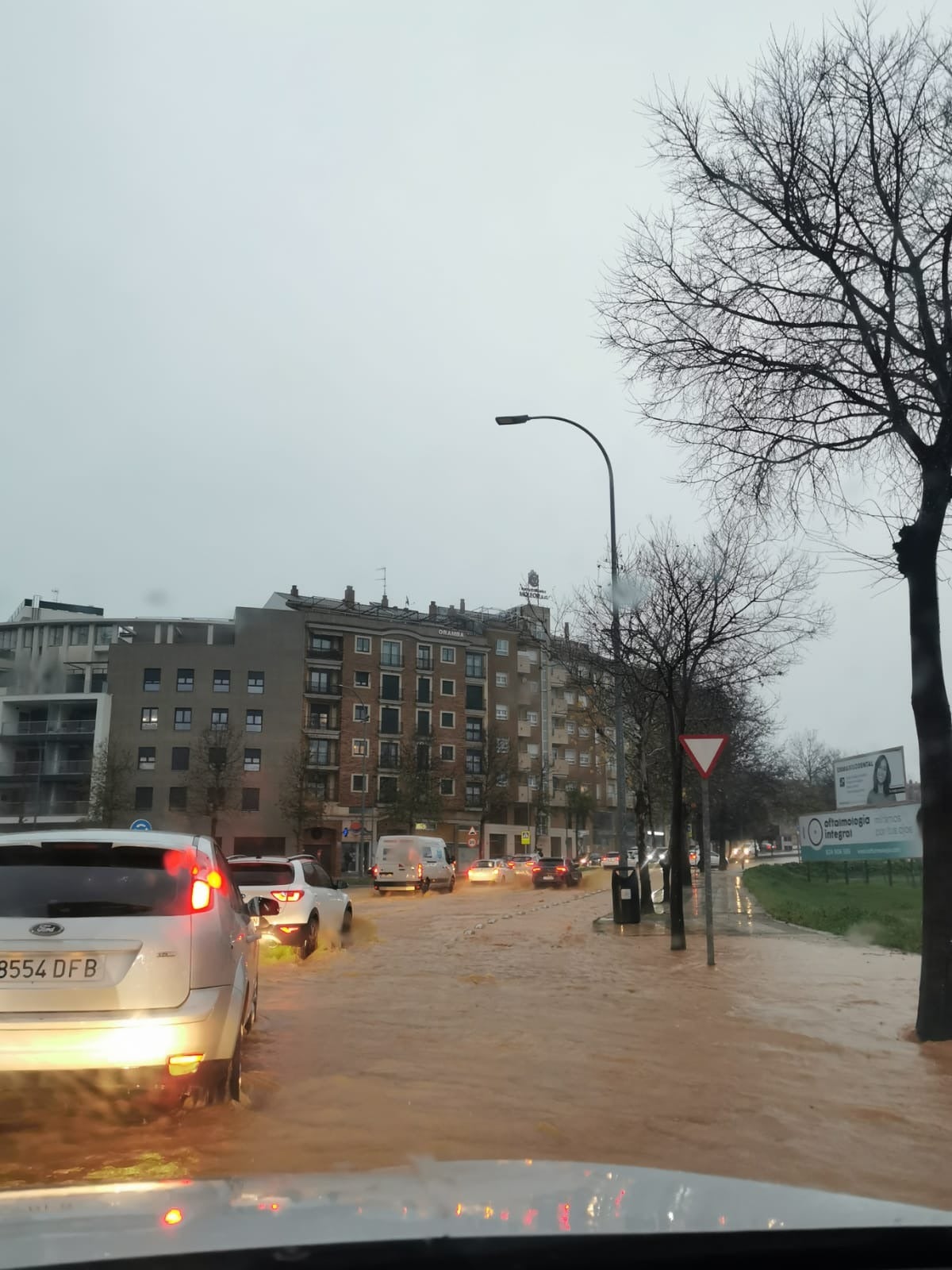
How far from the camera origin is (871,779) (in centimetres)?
3478

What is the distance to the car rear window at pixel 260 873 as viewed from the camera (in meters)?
15.6

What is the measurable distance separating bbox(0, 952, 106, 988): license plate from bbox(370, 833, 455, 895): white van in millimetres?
34805

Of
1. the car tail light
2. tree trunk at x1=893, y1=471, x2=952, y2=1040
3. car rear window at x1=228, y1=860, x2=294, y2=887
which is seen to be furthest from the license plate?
car rear window at x1=228, y1=860, x2=294, y2=887

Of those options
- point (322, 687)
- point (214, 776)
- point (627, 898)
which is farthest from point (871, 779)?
point (322, 687)

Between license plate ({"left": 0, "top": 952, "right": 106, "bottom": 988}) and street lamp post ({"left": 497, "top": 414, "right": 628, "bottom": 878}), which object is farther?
street lamp post ({"left": 497, "top": 414, "right": 628, "bottom": 878})

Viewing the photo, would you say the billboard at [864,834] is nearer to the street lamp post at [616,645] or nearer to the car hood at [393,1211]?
the street lamp post at [616,645]

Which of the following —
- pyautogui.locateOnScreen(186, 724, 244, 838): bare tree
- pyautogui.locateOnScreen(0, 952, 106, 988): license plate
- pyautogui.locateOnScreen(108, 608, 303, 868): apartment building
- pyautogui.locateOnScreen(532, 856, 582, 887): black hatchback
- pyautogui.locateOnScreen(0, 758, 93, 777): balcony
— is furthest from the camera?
pyautogui.locateOnScreen(108, 608, 303, 868): apartment building

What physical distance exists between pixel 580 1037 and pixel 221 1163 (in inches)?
172

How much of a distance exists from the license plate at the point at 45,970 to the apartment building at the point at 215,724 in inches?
2593

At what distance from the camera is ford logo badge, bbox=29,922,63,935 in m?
5.74

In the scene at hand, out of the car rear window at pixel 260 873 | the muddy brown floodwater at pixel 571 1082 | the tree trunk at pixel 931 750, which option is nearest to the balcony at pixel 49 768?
the car rear window at pixel 260 873

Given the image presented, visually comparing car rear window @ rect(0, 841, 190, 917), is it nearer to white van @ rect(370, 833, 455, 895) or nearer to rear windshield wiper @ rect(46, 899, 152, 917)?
rear windshield wiper @ rect(46, 899, 152, 917)

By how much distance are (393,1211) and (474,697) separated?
8423 cm

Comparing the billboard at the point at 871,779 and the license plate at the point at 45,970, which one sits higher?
the billboard at the point at 871,779
